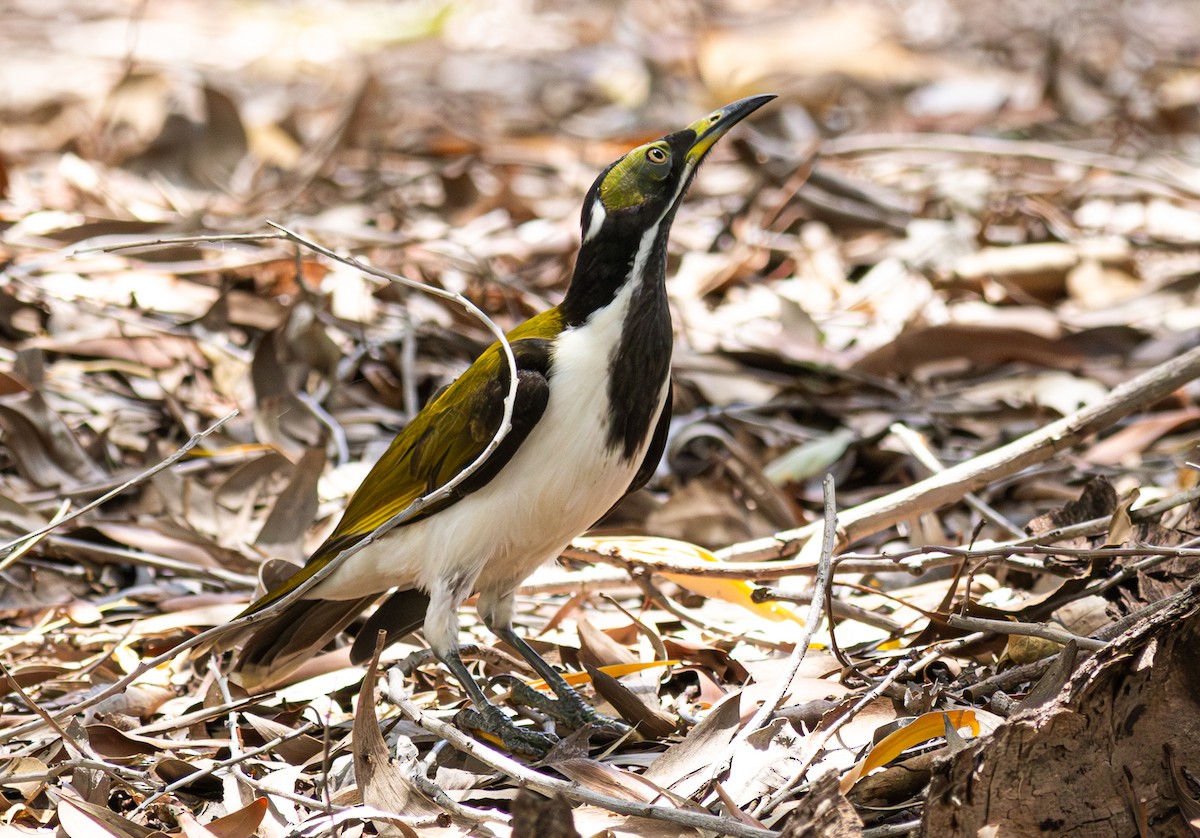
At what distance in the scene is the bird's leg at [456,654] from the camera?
3324 millimetres

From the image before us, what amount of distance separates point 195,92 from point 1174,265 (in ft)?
18.7

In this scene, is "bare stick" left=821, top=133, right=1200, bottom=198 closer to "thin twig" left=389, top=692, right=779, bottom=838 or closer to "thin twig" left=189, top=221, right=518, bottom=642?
"thin twig" left=189, top=221, right=518, bottom=642

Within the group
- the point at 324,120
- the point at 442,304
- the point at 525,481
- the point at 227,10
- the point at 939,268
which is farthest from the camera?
the point at 227,10

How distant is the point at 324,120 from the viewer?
891cm

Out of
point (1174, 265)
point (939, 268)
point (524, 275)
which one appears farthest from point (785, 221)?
point (1174, 265)

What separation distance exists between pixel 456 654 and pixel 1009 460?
158 centimetres

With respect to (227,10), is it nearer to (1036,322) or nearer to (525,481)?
(1036,322)

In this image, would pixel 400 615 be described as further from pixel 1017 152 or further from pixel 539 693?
pixel 1017 152

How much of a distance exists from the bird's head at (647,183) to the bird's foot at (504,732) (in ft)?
4.03

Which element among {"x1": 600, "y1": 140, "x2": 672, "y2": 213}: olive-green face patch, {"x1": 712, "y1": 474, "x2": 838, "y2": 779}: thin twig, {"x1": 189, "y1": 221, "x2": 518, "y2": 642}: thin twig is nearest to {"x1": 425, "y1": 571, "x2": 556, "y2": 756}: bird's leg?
{"x1": 189, "y1": 221, "x2": 518, "y2": 642}: thin twig

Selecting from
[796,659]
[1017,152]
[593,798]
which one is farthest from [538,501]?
[1017,152]

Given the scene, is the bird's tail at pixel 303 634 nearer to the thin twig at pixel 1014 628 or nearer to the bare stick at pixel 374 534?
the bare stick at pixel 374 534

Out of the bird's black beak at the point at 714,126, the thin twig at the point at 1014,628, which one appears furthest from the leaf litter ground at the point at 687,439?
the bird's black beak at the point at 714,126

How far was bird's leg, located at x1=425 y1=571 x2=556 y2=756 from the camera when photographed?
3.32 metres
